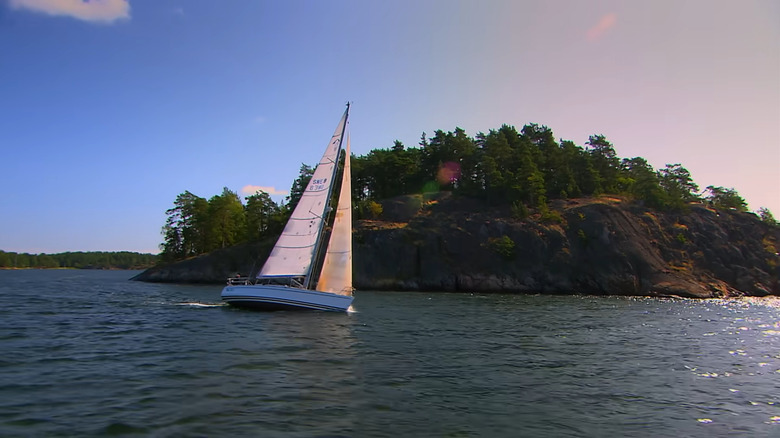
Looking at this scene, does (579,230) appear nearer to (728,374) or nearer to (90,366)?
(728,374)

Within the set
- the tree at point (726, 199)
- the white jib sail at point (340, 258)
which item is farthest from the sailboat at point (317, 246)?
the tree at point (726, 199)

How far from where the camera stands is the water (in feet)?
38.5

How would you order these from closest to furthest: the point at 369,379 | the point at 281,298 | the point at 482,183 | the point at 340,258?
the point at 369,379 < the point at 281,298 < the point at 340,258 < the point at 482,183

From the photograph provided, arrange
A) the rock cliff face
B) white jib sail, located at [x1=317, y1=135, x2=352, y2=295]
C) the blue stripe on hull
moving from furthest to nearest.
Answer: the rock cliff face, white jib sail, located at [x1=317, y1=135, x2=352, y2=295], the blue stripe on hull

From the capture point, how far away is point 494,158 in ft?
341

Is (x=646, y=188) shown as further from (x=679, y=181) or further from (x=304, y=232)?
(x=304, y=232)

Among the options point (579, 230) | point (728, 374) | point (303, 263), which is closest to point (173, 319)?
point (303, 263)

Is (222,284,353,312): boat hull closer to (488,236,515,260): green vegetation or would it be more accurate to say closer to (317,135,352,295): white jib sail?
(317,135,352,295): white jib sail

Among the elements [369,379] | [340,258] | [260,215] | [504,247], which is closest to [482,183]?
[504,247]

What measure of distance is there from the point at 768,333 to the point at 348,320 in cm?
2649

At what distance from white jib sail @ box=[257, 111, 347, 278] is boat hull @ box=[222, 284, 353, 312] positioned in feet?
6.91

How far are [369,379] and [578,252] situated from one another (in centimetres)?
7424

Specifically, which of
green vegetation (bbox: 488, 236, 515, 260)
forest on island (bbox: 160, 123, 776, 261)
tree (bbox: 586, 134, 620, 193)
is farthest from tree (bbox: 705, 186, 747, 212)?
green vegetation (bbox: 488, 236, 515, 260)

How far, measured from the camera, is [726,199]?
109 metres
